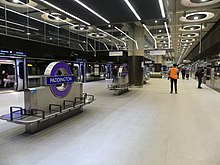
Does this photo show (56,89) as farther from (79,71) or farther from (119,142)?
(79,71)

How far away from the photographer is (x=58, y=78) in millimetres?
4898

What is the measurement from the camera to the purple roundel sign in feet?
15.2

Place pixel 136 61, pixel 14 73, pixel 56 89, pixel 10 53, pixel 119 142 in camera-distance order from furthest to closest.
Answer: pixel 136 61
pixel 14 73
pixel 10 53
pixel 56 89
pixel 119 142

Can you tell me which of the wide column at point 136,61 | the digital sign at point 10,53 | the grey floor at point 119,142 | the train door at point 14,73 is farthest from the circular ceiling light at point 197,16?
the train door at point 14,73

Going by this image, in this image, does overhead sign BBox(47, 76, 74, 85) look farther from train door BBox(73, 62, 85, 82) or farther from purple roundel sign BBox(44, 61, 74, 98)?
train door BBox(73, 62, 85, 82)

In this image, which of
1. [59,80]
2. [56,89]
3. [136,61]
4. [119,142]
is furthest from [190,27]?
[119,142]

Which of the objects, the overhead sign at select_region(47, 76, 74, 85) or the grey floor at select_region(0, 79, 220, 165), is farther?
the overhead sign at select_region(47, 76, 74, 85)

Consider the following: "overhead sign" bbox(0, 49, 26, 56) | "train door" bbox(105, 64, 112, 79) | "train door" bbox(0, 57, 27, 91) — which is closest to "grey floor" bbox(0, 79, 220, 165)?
"overhead sign" bbox(0, 49, 26, 56)

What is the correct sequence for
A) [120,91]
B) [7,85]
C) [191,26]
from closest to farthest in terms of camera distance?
[120,91]
[191,26]
[7,85]

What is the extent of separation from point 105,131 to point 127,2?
3568 millimetres

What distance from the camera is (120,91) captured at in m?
9.76

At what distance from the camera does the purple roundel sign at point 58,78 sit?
182 inches

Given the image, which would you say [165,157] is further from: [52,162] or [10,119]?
[10,119]

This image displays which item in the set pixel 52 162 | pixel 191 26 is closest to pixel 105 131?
pixel 52 162
